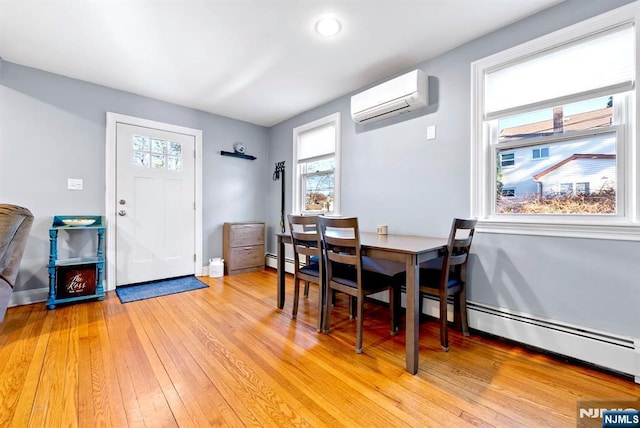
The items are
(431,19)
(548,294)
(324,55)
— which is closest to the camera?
(548,294)

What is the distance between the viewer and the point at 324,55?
2434mm

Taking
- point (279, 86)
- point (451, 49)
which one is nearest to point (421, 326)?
point (451, 49)

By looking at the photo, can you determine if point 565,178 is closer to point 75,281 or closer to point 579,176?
point 579,176

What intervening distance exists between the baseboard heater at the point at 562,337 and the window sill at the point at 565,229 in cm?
57

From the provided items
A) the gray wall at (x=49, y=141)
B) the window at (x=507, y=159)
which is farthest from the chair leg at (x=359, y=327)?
the gray wall at (x=49, y=141)

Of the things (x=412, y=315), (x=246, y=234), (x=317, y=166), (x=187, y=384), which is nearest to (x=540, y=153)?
(x=412, y=315)

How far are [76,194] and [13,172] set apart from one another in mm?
485

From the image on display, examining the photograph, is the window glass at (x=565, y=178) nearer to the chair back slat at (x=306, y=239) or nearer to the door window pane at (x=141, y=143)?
the chair back slat at (x=306, y=239)

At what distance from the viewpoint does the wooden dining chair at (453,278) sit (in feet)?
5.91

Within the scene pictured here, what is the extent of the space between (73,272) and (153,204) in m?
1.07

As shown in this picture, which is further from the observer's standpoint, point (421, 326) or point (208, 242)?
point (208, 242)

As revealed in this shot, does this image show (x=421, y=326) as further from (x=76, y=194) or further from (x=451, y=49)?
(x=76, y=194)

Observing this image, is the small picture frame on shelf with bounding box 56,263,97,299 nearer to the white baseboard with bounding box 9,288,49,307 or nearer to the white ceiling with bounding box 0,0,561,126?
the white baseboard with bounding box 9,288,49,307

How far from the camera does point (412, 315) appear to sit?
1604 millimetres
